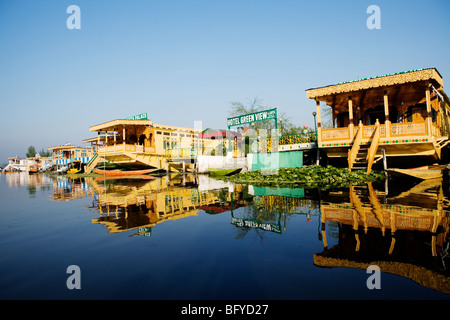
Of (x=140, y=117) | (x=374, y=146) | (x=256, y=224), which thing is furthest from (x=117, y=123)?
(x=256, y=224)

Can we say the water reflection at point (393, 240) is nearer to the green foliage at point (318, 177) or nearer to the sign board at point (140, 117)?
the green foliage at point (318, 177)

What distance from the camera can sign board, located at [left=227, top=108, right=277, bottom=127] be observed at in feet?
57.6

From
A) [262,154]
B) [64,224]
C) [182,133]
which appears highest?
[182,133]

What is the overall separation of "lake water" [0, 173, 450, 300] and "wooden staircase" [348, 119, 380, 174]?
8.50 meters

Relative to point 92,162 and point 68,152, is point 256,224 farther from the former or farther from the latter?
point 68,152

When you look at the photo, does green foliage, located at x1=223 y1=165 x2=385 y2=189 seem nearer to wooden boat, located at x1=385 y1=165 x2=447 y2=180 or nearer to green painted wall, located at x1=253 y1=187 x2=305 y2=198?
wooden boat, located at x1=385 y1=165 x2=447 y2=180

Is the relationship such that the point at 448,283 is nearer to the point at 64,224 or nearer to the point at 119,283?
the point at 119,283

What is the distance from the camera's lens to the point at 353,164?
52.1 feet

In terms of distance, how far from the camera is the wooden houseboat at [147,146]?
29.2 m

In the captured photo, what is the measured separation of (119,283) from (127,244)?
4.74ft

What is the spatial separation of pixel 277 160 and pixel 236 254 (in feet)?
50.5

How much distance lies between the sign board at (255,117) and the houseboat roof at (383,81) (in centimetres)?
291

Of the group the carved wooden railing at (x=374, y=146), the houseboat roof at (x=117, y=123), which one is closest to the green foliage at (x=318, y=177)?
the carved wooden railing at (x=374, y=146)
